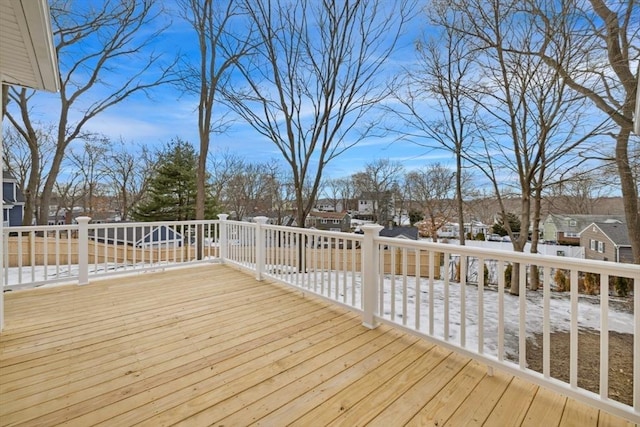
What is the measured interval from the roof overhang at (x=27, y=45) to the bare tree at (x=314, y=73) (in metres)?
4.66

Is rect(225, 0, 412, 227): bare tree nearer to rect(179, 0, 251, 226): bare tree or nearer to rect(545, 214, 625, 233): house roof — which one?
rect(179, 0, 251, 226): bare tree

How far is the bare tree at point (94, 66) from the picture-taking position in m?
8.87

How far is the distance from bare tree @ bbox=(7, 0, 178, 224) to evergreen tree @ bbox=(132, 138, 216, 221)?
362 centimetres

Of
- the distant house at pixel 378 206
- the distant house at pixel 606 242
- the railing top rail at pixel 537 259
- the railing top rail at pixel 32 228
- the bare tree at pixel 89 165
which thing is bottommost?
the distant house at pixel 606 242

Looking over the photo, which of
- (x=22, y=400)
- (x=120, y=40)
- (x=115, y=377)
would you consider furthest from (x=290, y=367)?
(x=120, y=40)

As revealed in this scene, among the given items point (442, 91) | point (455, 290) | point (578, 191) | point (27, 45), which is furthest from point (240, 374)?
point (442, 91)

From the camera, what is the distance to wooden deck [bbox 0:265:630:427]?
5.57 feet

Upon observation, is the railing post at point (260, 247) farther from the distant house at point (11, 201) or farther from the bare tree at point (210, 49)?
the distant house at point (11, 201)

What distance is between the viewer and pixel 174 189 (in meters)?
14.1

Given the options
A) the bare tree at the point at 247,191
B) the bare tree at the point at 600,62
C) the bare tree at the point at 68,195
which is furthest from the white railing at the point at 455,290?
the bare tree at the point at 247,191

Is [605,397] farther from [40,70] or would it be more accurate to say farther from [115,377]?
[40,70]

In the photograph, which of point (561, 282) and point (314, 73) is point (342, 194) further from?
point (561, 282)

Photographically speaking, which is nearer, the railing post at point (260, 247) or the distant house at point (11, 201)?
the railing post at point (260, 247)

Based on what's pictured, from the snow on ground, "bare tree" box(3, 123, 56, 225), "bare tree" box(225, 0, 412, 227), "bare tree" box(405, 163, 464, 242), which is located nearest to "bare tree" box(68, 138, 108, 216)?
"bare tree" box(3, 123, 56, 225)
